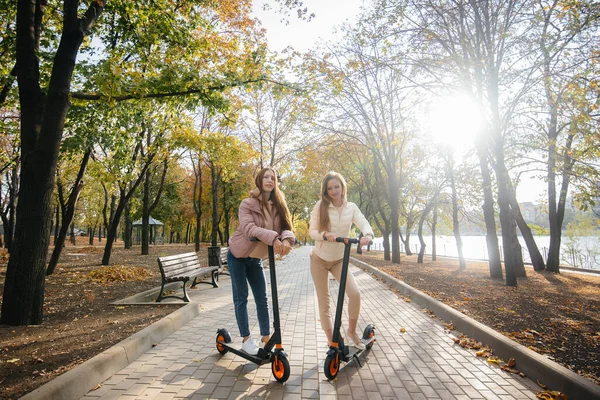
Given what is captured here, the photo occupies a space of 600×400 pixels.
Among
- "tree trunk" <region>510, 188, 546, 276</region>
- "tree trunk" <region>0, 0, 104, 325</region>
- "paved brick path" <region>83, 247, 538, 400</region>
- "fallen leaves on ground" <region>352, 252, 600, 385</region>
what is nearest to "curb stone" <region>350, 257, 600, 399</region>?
"paved brick path" <region>83, 247, 538, 400</region>

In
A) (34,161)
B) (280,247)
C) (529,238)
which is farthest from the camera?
(529,238)

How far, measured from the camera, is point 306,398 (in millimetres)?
3180

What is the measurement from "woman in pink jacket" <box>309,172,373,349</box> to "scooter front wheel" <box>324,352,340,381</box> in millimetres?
386

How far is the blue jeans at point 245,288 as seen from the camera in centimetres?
395

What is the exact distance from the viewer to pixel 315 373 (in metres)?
3.76

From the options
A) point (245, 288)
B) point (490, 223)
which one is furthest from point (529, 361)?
point (490, 223)

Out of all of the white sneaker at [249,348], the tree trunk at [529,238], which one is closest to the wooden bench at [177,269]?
the white sneaker at [249,348]

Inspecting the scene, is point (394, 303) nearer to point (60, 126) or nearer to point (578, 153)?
point (60, 126)

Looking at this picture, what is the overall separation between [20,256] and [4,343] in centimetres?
137

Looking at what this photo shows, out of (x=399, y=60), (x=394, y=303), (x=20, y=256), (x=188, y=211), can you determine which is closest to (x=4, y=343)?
(x=20, y=256)

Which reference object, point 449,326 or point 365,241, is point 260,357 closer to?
point 365,241

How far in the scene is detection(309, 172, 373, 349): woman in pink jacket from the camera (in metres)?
3.92

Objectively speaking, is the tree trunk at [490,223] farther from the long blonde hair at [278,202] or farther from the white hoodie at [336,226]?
the long blonde hair at [278,202]

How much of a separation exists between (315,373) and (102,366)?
2.15 meters
